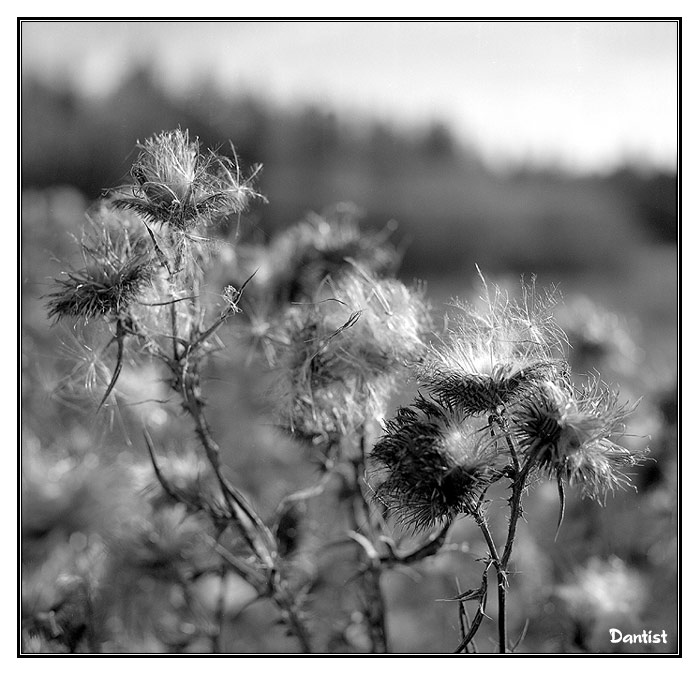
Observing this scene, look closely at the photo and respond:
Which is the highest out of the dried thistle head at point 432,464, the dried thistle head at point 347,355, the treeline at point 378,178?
the treeline at point 378,178

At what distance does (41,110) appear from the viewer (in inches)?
120

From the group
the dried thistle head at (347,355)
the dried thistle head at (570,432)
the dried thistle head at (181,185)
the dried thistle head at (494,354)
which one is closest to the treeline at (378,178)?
the dried thistle head at (181,185)

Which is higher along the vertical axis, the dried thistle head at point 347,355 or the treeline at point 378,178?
the treeline at point 378,178

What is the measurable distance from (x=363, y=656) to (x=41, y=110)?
269 cm

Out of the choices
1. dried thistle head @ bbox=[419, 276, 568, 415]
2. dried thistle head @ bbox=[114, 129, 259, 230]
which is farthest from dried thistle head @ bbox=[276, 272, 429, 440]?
dried thistle head @ bbox=[114, 129, 259, 230]

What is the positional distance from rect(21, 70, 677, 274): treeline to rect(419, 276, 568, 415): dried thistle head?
32 centimetres

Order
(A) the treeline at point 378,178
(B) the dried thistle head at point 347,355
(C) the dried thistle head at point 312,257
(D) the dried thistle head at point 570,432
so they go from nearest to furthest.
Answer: (D) the dried thistle head at point 570,432 → (B) the dried thistle head at point 347,355 → (C) the dried thistle head at point 312,257 → (A) the treeline at point 378,178

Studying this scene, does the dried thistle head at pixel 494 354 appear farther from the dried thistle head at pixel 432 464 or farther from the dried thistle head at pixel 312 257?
the dried thistle head at pixel 312 257

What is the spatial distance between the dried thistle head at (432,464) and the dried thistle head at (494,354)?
0.08ft

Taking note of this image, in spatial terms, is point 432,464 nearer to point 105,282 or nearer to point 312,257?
point 105,282

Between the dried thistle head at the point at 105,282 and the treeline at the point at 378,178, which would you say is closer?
the dried thistle head at the point at 105,282

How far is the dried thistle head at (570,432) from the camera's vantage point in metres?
0.71

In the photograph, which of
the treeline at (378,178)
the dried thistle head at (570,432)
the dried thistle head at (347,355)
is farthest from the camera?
the treeline at (378,178)

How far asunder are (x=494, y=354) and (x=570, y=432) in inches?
4.8
